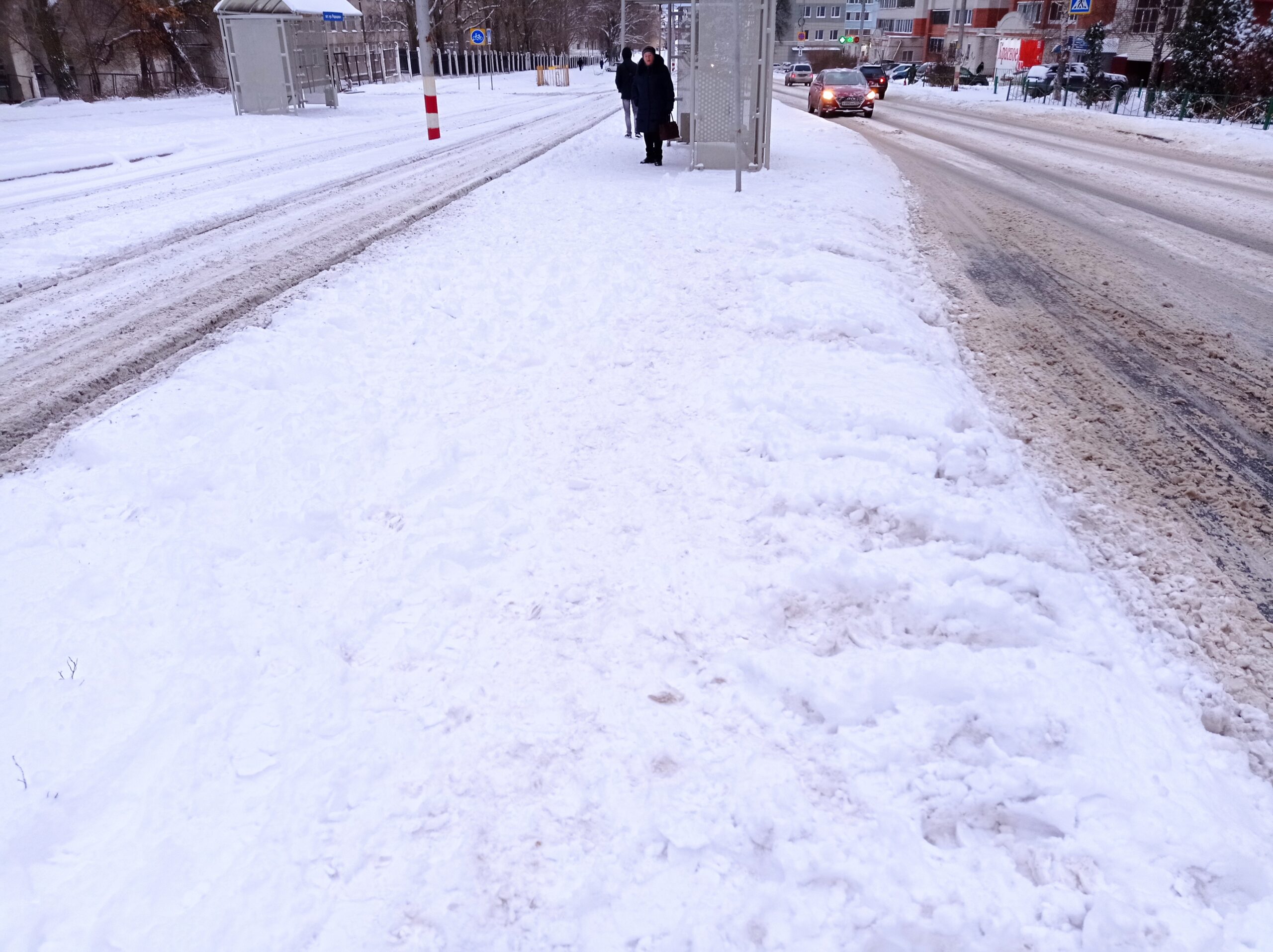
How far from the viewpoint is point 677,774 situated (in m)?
2.71

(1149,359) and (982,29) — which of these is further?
(982,29)

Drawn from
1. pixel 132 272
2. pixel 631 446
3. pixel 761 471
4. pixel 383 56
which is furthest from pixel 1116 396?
pixel 383 56

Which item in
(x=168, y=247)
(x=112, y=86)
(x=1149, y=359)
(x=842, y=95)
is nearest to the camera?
(x=1149, y=359)

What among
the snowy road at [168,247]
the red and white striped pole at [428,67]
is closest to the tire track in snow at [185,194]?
the snowy road at [168,247]

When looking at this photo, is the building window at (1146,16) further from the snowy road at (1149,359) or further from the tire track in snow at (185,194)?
the tire track in snow at (185,194)

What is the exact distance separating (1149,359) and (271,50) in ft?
92.3

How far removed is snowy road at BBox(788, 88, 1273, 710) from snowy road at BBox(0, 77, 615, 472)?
5590mm

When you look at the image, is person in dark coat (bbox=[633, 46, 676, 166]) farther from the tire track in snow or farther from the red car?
the red car

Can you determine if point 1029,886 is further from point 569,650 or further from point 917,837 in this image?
point 569,650

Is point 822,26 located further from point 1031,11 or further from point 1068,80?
point 1068,80

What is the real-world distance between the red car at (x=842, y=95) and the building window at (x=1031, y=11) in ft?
147

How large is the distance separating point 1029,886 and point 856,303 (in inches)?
208

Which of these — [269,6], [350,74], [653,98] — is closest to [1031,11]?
[350,74]

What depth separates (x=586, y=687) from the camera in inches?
122
